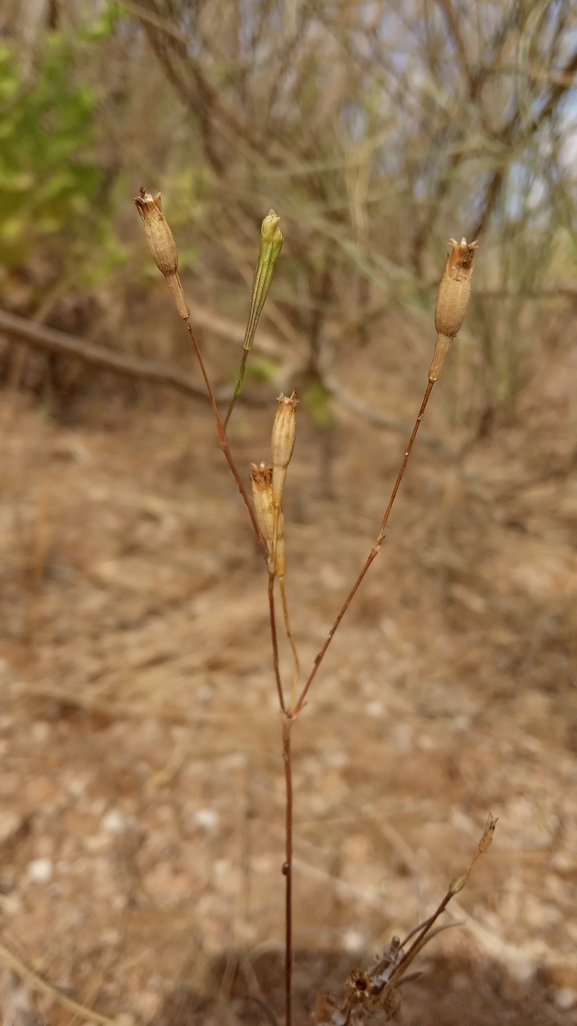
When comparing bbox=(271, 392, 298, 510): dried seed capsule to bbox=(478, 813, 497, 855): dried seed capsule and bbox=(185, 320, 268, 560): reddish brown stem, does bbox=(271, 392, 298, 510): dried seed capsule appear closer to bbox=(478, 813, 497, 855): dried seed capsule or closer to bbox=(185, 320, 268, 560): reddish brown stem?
bbox=(185, 320, 268, 560): reddish brown stem

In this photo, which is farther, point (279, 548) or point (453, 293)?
point (279, 548)

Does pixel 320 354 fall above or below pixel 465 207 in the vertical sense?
below

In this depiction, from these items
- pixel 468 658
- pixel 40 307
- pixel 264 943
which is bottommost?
pixel 264 943

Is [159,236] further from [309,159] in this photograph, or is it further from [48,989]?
[309,159]

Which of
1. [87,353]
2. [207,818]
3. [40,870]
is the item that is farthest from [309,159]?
[40,870]

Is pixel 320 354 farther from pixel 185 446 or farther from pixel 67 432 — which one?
pixel 67 432

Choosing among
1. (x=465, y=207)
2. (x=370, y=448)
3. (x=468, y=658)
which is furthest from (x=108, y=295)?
(x=468, y=658)

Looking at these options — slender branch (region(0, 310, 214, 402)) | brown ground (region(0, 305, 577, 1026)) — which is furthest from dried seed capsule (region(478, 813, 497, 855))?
slender branch (region(0, 310, 214, 402))
